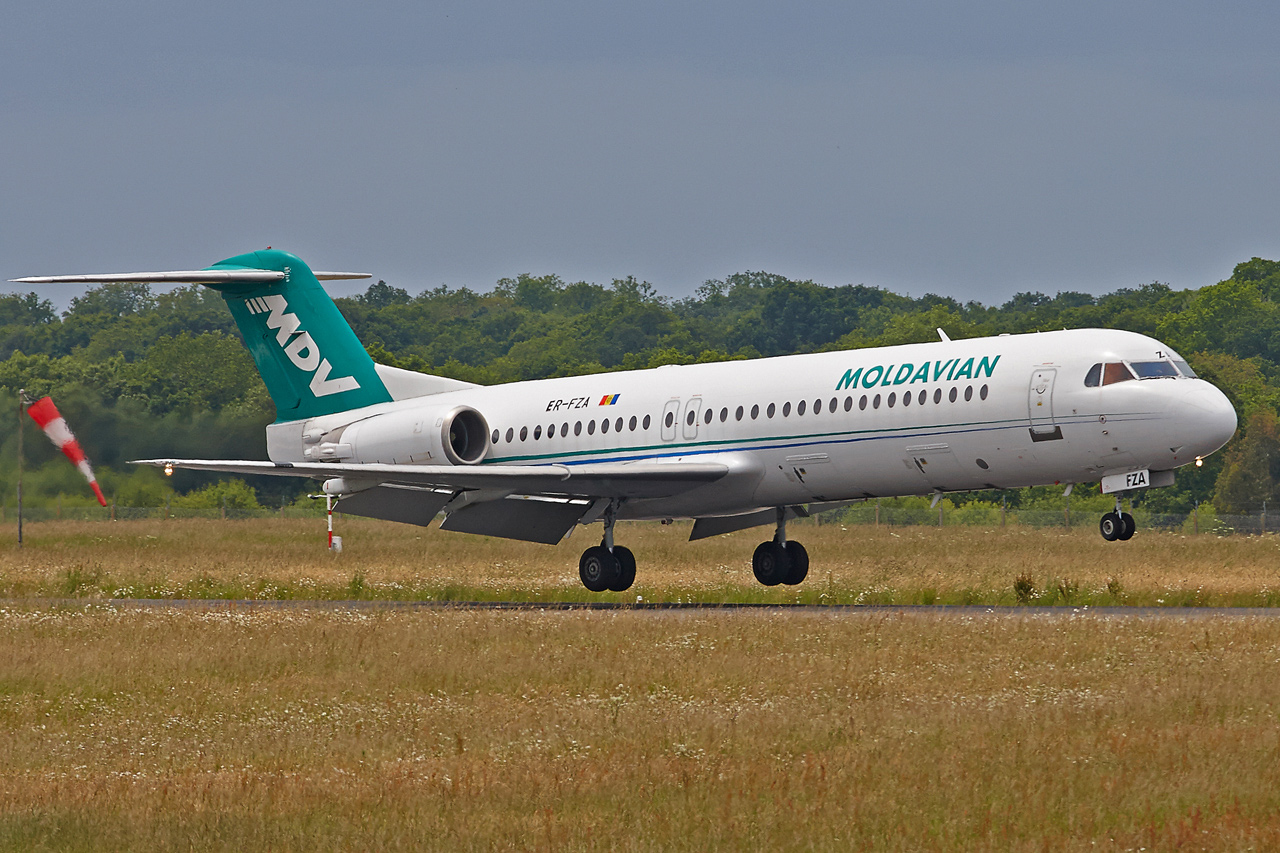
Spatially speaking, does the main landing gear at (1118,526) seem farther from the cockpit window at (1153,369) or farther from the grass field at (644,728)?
the grass field at (644,728)

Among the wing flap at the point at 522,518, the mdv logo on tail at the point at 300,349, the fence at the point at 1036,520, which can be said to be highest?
the mdv logo on tail at the point at 300,349

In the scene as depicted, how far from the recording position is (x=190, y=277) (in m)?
28.8

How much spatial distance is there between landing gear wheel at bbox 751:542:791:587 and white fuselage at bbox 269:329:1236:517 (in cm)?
157

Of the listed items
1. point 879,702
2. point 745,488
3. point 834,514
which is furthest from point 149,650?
point 834,514

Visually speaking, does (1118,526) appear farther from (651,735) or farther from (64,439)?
(64,439)

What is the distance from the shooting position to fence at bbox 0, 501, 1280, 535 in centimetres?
4281

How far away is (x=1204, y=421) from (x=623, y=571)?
364 inches

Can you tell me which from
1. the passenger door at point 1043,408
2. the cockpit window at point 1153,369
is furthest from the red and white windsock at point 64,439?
the cockpit window at point 1153,369

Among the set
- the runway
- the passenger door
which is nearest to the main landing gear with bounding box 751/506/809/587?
the runway

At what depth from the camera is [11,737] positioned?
42.6 ft

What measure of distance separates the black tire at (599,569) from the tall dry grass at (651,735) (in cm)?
656

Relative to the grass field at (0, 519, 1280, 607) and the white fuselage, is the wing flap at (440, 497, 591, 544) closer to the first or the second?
the white fuselage

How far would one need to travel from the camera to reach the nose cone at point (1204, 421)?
21672 mm

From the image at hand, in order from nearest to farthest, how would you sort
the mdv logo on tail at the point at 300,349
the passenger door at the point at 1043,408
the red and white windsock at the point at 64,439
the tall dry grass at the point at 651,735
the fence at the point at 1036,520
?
the tall dry grass at the point at 651,735 < the passenger door at the point at 1043,408 < the mdv logo on tail at the point at 300,349 < the red and white windsock at the point at 64,439 < the fence at the point at 1036,520
